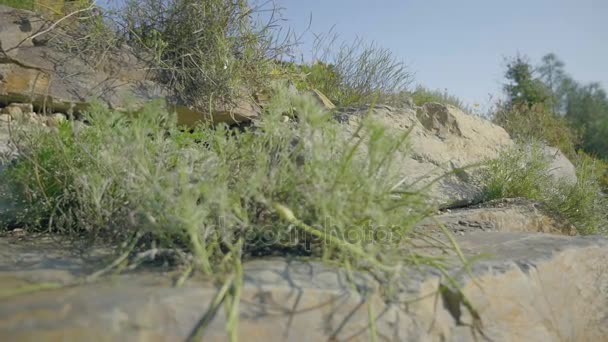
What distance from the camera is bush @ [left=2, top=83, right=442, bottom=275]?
1.34 m

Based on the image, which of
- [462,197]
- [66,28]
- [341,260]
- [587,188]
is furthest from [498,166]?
[66,28]

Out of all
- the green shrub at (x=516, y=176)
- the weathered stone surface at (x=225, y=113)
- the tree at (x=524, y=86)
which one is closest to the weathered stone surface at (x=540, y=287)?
the green shrub at (x=516, y=176)

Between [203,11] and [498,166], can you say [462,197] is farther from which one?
[203,11]

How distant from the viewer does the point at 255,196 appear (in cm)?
144

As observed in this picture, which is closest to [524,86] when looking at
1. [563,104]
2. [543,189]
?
[563,104]

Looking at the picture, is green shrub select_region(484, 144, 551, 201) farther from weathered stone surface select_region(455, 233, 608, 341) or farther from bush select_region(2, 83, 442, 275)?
bush select_region(2, 83, 442, 275)

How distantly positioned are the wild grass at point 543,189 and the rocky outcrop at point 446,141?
0.14 meters

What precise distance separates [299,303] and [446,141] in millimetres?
3276

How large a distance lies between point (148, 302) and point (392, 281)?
642 millimetres

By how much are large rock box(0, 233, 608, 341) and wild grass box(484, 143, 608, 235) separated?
7.27 ft

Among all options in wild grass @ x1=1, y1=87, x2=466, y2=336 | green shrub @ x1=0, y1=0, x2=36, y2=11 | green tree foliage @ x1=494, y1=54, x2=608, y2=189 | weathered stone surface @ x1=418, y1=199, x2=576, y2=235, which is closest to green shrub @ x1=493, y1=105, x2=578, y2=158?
green tree foliage @ x1=494, y1=54, x2=608, y2=189

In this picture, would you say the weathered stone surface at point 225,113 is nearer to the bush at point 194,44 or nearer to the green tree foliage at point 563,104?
the bush at point 194,44

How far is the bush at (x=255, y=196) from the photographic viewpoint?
134cm

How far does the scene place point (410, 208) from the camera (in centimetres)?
164
